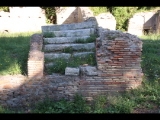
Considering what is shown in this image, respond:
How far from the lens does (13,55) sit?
6922mm

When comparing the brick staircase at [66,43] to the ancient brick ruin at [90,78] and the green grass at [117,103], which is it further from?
the green grass at [117,103]

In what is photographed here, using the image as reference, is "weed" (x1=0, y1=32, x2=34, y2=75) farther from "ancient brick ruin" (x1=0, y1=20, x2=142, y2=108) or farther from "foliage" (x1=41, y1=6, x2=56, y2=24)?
"foliage" (x1=41, y1=6, x2=56, y2=24)

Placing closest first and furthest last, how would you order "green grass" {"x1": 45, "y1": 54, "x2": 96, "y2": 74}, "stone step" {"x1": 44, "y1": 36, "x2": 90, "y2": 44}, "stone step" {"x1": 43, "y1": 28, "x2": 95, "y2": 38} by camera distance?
1. "green grass" {"x1": 45, "y1": 54, "x2": 96, "y2": 74}
2. "stone step" {"x1": 44, "y1": 36, "x2": 90, "y2": 44}
3. "stone step" {"x1": 43, "y1": 28, "x2": 95, "y2": 38}

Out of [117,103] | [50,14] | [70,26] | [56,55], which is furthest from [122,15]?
[117,103]

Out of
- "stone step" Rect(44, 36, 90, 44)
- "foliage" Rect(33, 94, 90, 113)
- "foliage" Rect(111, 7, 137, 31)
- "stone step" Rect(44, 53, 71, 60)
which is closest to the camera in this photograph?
"foliage" Rect(33, 94, 90, 113)

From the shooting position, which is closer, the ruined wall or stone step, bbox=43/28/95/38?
stone step, bbox=43/28/95/38

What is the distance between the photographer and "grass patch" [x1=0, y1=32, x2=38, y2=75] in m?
5.88

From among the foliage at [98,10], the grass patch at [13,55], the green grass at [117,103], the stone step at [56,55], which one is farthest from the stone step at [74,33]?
the foliage at [98,10]

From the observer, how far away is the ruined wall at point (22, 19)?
13391mm

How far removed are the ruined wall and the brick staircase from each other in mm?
5824

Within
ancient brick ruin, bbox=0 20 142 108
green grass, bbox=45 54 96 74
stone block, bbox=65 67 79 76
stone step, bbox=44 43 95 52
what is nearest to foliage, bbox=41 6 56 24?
stone step, bbox=44 43 95 52

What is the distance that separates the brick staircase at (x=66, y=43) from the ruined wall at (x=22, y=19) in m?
5.82

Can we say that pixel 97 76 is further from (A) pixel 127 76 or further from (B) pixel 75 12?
(B) pixel 75 12

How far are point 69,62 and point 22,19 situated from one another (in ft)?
27.7
